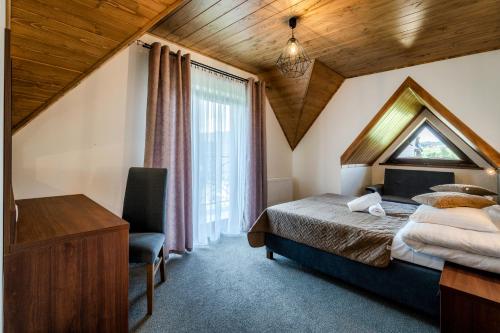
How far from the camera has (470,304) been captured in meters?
1.15

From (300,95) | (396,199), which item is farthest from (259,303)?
(396,199)

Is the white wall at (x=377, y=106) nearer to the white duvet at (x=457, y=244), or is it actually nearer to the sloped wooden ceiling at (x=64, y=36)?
the white duvet at (x=457, y=244)

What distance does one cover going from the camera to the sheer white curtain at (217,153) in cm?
280

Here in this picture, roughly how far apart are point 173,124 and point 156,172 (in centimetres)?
64

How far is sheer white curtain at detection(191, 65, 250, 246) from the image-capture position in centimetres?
280

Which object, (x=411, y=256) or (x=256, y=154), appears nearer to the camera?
(x=411, y=256)

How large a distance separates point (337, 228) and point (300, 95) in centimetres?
201

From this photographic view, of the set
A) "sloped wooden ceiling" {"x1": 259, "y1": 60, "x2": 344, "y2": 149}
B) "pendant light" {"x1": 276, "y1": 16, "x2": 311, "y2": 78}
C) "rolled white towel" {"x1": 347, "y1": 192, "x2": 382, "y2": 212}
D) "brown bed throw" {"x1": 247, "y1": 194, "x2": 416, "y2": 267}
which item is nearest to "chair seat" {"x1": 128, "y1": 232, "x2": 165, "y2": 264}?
"brown bed throw" {"x1": 247, "y1": 194, "x2": 416, "y2": 267}

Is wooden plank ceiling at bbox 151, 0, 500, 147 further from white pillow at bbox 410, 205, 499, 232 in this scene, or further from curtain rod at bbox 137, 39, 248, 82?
white pillow at bbox 410, 205, 499, 232

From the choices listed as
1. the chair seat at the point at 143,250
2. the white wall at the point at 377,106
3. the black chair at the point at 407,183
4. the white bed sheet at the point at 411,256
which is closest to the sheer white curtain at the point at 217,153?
the chair seat at the point at 143,250

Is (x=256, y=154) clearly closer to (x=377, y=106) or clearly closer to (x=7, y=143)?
(x=377, y=106)

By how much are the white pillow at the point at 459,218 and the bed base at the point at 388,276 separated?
335 mm

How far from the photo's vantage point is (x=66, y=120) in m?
1.98

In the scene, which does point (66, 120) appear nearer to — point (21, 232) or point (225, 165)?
point (21, 232)
